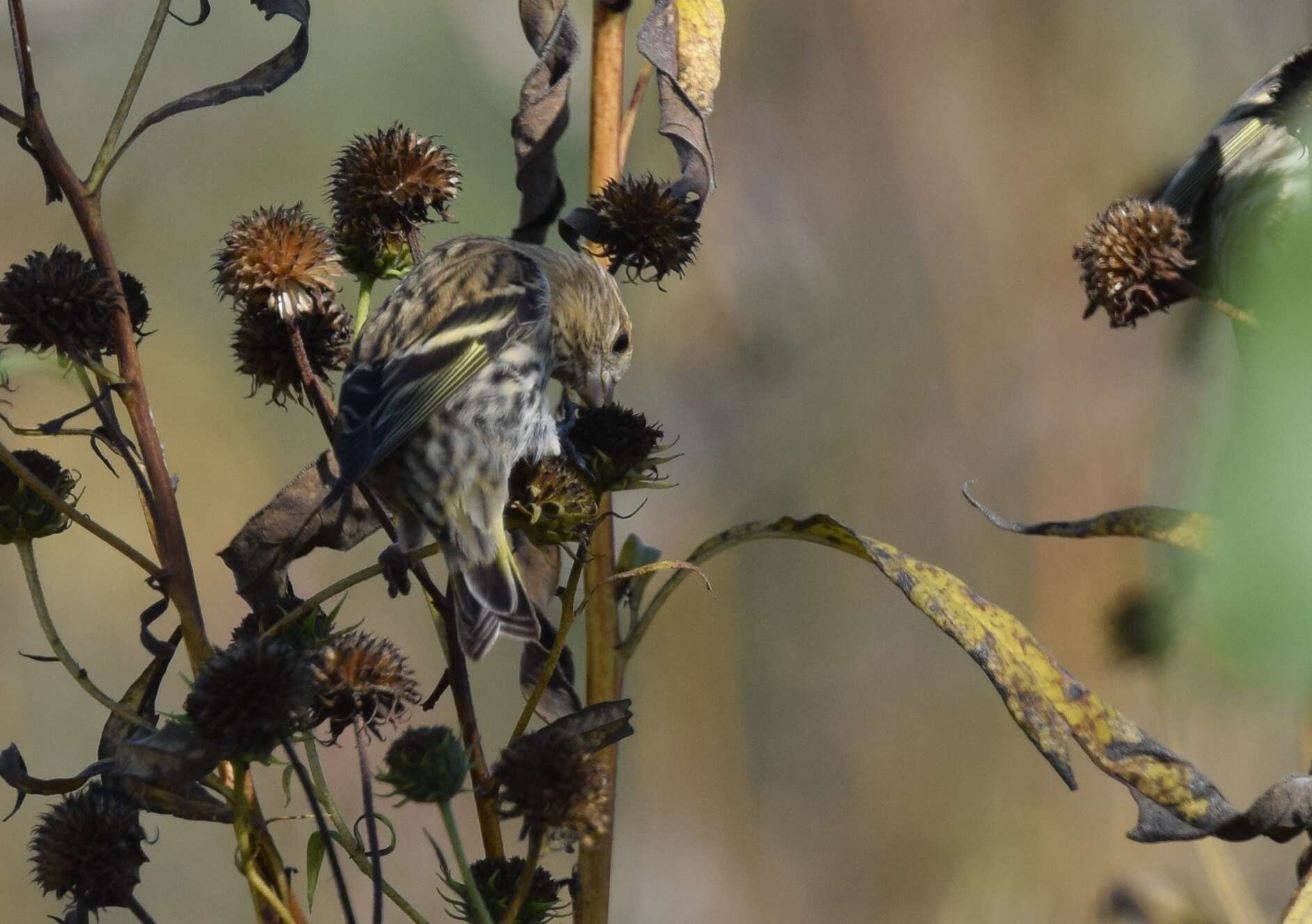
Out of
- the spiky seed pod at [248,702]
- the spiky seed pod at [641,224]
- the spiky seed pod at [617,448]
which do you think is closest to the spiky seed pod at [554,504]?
the spiky seed pod at [617,448]

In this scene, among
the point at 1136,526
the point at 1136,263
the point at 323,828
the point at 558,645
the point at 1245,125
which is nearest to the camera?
the point at 323,828

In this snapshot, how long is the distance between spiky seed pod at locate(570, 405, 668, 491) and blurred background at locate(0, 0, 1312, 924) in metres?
1.61

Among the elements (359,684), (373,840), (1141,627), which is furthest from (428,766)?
(1141,627)

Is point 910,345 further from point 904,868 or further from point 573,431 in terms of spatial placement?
point 573,431

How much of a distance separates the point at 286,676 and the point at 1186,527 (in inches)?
38.2

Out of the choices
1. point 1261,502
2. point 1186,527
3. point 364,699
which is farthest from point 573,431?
point 1261,502

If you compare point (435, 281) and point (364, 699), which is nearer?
point (364, 699)

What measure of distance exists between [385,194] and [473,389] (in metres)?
0.49

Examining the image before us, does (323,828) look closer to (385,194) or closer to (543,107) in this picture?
(385,194)

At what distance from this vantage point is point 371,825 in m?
1.21

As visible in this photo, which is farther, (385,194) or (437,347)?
(437,347)

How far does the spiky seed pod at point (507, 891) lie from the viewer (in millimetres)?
1400

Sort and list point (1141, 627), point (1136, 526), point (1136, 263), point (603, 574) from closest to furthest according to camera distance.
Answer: point (1136, 526), point (603, 574), point (1136, 263), point (1141, 627)

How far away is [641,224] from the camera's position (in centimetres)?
171
